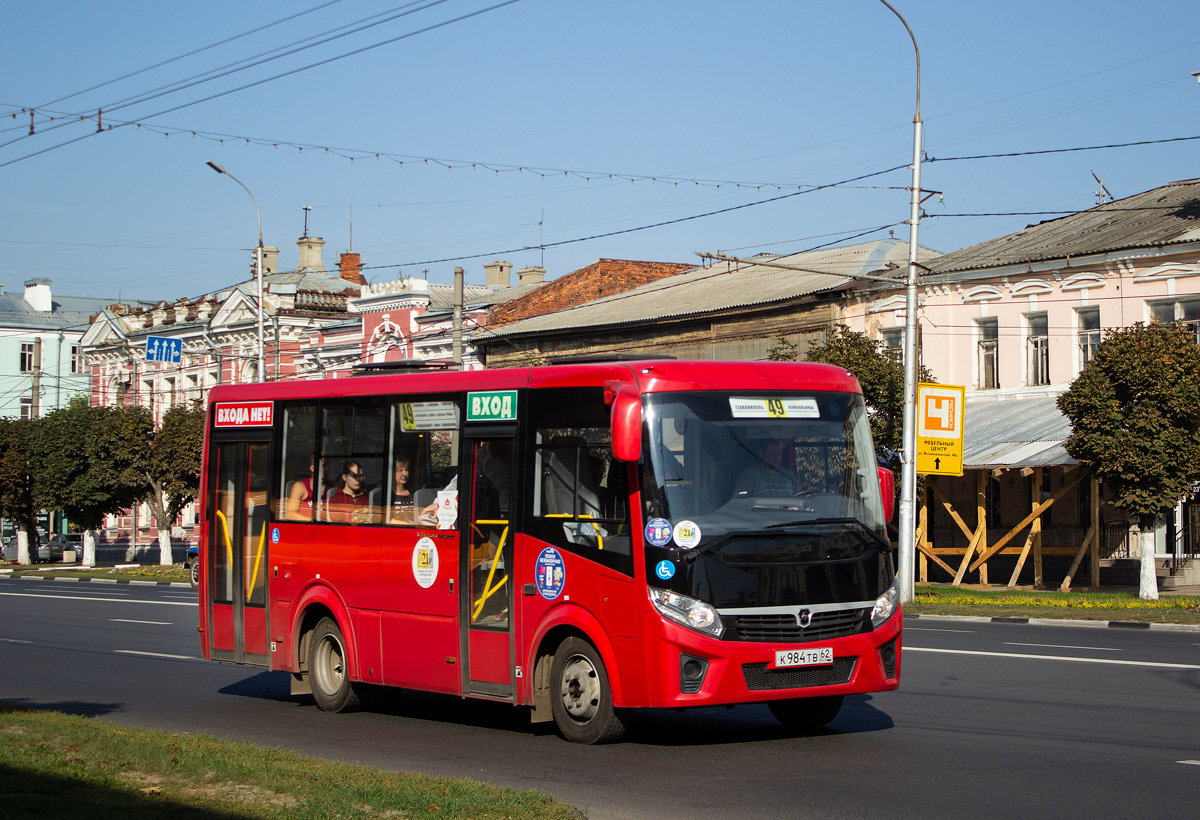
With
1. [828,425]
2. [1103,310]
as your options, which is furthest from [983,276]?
[828,425]

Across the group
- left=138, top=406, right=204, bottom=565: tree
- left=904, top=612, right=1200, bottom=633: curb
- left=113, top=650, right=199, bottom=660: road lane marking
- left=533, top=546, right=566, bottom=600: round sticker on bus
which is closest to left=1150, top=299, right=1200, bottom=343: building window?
left=904, top=612, right=1200, bottom=633: curb

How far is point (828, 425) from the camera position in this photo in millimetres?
10250

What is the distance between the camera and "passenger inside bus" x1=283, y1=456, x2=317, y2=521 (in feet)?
42.3

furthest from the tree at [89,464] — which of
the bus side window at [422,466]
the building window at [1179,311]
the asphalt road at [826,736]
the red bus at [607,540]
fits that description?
the bus side window at [422,466]

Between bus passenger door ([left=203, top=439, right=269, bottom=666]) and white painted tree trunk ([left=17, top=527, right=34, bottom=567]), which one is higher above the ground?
bus passenger door ([left=203, top=439, right=269, bottom=666])

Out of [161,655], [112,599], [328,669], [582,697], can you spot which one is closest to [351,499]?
[328,669]

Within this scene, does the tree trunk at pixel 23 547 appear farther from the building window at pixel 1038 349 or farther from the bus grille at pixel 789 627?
the bus grille at pixel 789 627

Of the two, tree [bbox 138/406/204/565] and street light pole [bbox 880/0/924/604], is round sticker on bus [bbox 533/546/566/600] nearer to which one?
street light pole [bbox 880/0/924/604]

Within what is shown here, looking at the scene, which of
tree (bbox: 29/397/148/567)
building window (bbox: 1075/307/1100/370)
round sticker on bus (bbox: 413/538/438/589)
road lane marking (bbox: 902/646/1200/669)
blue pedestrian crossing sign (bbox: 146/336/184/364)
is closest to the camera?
round sticker on bus (bbox: 413/538/438/589)

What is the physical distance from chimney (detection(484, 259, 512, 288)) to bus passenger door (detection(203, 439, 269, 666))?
51.1m

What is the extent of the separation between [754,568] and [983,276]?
26.5 meters

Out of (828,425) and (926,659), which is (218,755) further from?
(926,659)

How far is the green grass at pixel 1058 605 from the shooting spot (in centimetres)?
2269

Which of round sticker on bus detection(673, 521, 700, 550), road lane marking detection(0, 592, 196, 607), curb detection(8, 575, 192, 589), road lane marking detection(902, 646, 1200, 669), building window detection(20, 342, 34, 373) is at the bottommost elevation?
curb detection(8, 575, 192, 589)
